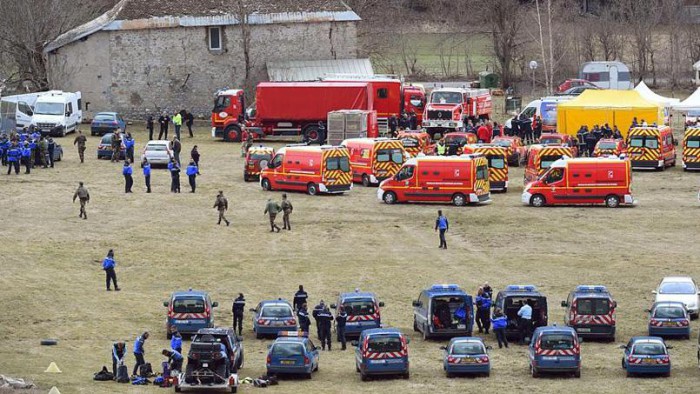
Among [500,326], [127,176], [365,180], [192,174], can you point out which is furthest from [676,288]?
[127,176]

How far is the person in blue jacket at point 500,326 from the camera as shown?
41.2 meters

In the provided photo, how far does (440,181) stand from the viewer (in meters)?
62.3

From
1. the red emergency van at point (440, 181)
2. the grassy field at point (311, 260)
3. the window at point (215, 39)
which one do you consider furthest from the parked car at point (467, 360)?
the window at point (215, 39)

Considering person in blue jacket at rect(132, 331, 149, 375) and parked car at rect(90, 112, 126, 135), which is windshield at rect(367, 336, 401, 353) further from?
parked car at rect(90, 112, 126, 135)

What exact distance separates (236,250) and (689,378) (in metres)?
20.6

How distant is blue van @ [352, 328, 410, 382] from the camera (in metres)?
37.4

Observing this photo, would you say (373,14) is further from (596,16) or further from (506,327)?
(506,327)

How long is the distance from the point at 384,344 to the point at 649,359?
5883mm

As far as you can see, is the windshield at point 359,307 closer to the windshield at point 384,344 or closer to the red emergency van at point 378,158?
the windshield at point 384,344

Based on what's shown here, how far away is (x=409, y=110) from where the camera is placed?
85.8m

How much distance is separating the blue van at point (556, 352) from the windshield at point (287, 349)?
17.2 feet

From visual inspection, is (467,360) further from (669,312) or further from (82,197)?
(82,197)

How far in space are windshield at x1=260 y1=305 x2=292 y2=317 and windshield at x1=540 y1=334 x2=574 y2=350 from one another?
24.9 ft

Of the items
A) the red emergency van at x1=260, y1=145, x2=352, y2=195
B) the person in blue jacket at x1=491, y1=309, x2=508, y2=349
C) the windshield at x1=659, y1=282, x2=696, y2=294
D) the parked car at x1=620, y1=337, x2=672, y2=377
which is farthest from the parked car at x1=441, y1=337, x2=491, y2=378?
the red emergency van at x1=260, y1=145, x2=352, y2=195
